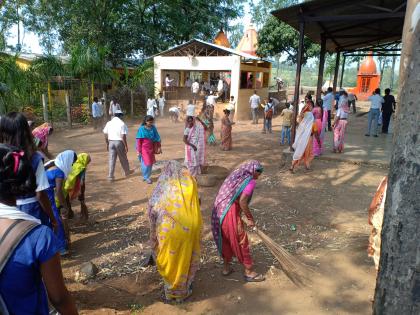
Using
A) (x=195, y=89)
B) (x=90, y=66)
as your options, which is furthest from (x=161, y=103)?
(x=90, y=66)

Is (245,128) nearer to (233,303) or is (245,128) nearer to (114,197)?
(114,197)

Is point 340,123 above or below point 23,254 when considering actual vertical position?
above

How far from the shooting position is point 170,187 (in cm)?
318

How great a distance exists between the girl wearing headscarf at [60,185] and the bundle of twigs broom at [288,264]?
225cm

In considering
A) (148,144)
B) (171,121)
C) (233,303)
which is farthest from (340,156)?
(171,121)

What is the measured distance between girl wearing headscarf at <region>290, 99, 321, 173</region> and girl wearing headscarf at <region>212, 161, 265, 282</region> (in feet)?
14.4

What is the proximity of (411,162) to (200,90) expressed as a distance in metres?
19.4

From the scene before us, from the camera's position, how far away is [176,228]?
10.1 feet

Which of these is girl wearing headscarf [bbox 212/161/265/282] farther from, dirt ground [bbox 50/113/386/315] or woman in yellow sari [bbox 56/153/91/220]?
woman in yellow sari [bbox 56/153/91/220]

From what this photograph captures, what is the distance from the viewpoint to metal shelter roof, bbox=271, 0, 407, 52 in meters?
7.12

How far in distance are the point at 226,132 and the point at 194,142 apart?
3495 millimetres

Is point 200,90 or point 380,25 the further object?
point 200,90

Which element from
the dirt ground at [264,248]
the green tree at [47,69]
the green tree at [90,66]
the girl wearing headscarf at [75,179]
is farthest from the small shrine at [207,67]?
the girl wearing headscarf at [75,179]

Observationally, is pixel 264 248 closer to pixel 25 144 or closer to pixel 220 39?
pixel 25 144
